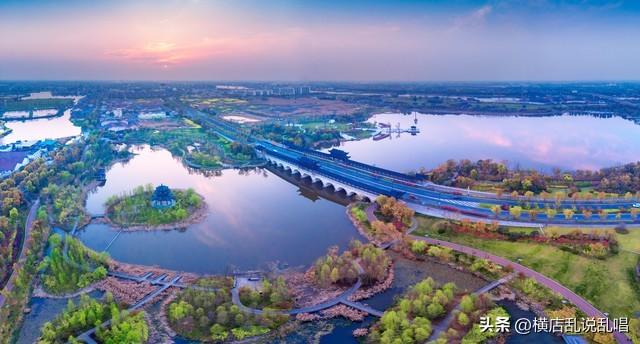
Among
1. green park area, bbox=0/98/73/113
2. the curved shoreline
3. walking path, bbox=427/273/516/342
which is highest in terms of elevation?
green park area, bbox=0/98/73/113

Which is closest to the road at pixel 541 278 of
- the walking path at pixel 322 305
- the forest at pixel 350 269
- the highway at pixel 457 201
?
the highway at pixel 457 201

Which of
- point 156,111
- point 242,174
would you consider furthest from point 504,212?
point 156,111

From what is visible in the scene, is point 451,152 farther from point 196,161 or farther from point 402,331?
point 402,331

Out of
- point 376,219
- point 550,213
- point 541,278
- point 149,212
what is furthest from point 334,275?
point 149,212

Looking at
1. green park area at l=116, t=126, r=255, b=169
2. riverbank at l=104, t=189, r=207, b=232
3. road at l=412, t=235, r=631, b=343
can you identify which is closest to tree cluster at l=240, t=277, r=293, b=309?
road at l=412, t=235, r=631, b=343

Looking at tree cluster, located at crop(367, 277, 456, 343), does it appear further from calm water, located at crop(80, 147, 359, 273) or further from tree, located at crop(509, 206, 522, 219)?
tree, located at crop(509, 206, 522, 219)

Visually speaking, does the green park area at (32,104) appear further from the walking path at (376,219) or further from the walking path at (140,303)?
the walking path at (140,303)
